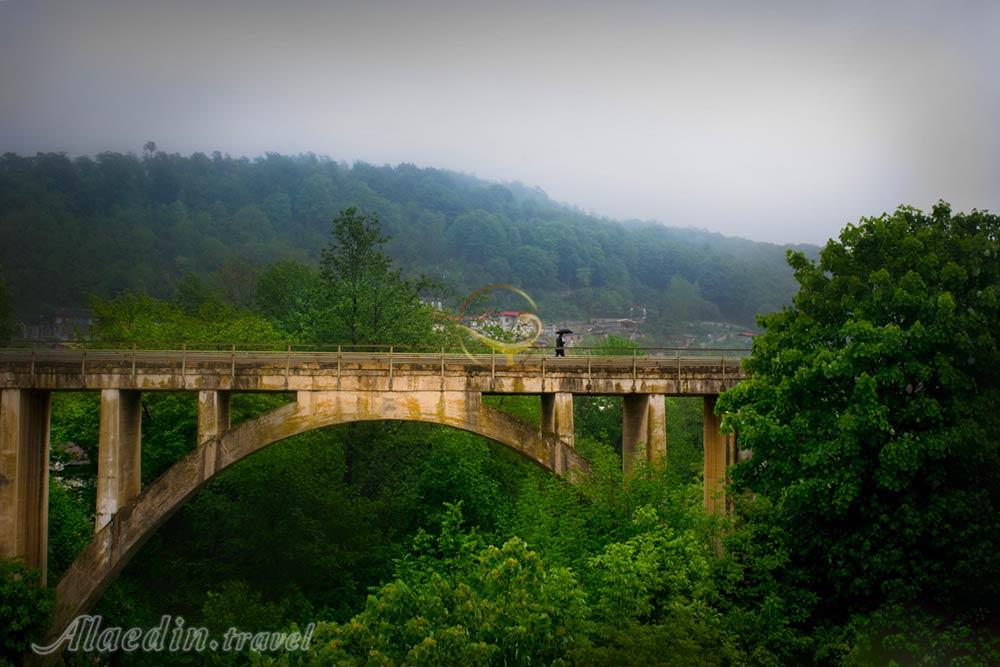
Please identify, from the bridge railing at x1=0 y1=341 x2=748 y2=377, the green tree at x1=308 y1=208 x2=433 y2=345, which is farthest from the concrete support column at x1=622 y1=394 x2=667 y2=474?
the green tree at x1=308 y1=208 x2=433 y2=345

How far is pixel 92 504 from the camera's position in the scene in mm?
40000

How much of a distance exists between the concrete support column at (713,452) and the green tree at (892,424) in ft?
21.8

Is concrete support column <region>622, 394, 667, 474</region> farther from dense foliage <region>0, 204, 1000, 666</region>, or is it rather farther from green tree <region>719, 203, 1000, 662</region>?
green tree <region>719, 203, 1000, 662</region>

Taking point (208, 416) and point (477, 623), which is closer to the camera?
point (477, 623)

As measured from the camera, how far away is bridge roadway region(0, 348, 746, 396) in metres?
29.7

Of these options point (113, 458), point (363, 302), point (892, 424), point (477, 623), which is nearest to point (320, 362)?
point (113, 458)

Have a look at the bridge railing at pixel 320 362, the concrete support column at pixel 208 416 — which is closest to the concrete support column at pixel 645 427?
the bridge railing at pixel 320 362

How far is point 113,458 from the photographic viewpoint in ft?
98.4

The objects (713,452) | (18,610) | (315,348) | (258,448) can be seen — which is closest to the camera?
(18,610)

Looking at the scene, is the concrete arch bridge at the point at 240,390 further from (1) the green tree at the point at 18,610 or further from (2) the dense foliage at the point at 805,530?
(2) the dense foliage at the point at 805,530

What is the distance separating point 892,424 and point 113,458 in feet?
70.4

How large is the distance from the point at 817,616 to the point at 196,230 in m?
96.1

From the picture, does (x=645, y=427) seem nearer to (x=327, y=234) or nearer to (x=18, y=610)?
(x=18, y=610)

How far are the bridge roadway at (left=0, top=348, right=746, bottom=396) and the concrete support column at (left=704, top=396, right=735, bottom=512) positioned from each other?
105 centimetres
